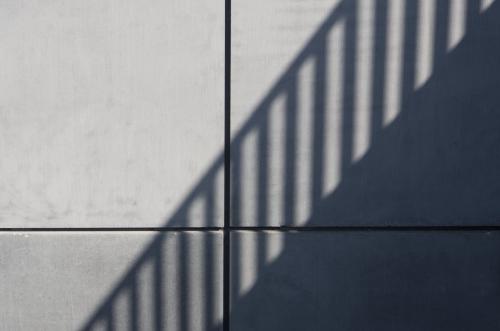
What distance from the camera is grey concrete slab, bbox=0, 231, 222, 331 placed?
2328mm

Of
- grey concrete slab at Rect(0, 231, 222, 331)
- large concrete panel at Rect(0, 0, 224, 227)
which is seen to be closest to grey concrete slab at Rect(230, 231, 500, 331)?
grey concrete slab at Rect(0, 231, 222, 331)

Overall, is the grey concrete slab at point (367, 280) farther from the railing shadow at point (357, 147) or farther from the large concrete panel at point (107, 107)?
the large concrete panel at point (107, 107)

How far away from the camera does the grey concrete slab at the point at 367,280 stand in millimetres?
2309

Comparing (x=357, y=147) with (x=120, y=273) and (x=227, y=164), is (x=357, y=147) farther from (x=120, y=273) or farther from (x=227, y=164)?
(x=120, y=273)

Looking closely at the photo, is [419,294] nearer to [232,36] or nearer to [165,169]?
[165,169]

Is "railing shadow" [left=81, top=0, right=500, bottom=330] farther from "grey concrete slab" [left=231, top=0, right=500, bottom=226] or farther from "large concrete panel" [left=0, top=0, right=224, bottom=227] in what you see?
"large concrete panel" [left=0, top=0, right=224, bottom=227]

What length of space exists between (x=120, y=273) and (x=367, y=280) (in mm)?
1082

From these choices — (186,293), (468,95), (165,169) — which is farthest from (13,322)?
(468,95)

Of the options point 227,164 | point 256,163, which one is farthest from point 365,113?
point 227,164

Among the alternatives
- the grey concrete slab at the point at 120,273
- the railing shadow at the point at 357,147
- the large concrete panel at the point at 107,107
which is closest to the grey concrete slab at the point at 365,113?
the railing shadow at the point at 357,147

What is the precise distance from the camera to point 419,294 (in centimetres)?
232

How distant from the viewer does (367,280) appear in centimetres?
232

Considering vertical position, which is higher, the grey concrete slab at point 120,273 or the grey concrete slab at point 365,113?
the grey concrete slab at point 365,113

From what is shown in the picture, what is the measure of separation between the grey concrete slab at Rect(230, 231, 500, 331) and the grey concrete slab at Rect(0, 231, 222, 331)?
0.49 feet
